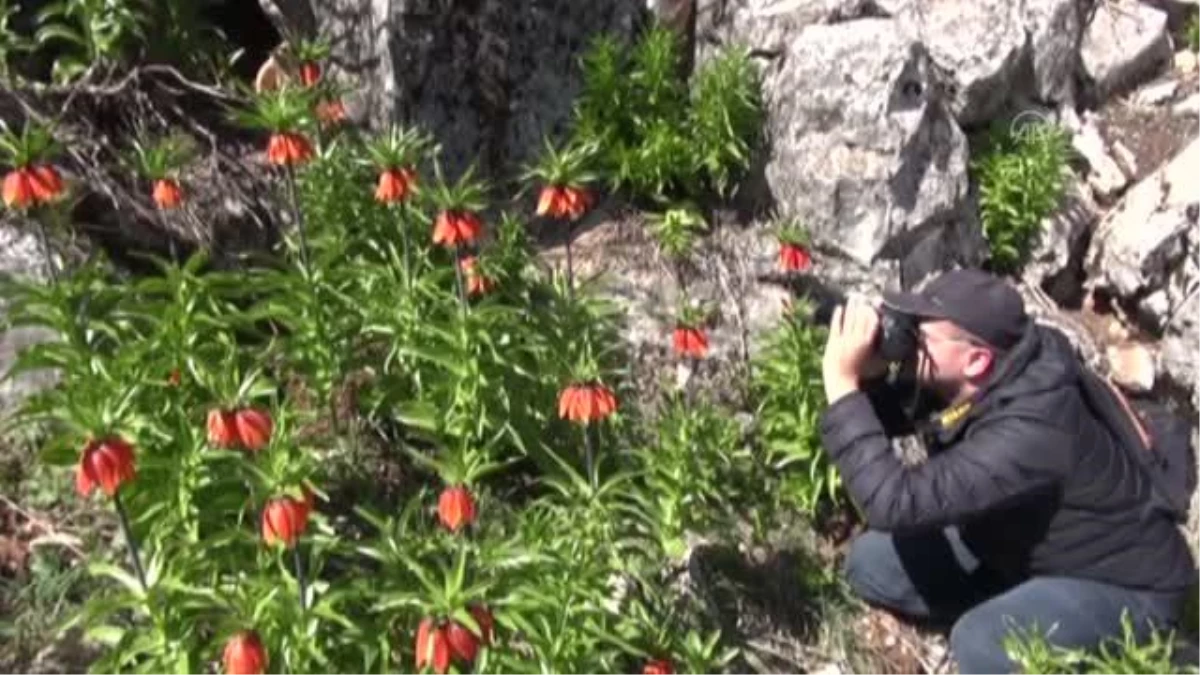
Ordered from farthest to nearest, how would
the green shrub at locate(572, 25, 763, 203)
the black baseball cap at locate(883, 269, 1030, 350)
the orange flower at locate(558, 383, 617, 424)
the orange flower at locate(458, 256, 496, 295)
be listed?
the green shrub at locate(572, 25, 763, 203) < the orange flower at locate(458, 256, 496, 295) < the black baseball cap at locate(883, 269, 1030, 350) < the orange flower at locate(558, 383, 617, 424)

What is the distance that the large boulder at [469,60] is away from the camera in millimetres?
6109

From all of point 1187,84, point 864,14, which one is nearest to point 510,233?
point 864,14

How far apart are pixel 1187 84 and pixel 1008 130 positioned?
103cm

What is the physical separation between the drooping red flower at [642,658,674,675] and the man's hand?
834 mm

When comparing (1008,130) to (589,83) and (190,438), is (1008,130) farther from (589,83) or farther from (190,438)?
(190,438)

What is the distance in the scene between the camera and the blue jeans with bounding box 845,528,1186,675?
469 cm

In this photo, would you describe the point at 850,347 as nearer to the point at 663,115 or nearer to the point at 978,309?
the point at 978,309

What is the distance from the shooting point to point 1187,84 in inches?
282

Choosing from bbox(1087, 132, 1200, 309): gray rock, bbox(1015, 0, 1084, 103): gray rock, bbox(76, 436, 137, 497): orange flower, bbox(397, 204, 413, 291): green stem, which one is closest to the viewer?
bbox(76, 436, 137, 497): orange flower

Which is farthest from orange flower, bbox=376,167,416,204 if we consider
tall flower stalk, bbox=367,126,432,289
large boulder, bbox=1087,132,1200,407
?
large boulder, bbox=1087,132,1200,407

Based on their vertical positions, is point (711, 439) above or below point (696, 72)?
below

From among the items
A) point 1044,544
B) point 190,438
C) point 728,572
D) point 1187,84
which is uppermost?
point 1187,84

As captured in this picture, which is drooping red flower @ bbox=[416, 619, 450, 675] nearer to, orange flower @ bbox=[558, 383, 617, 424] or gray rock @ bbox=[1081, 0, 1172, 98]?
orange flower @ bbox=[558, 383, 617, 424]

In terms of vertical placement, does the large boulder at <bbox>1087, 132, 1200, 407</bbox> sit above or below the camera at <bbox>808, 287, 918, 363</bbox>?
below
